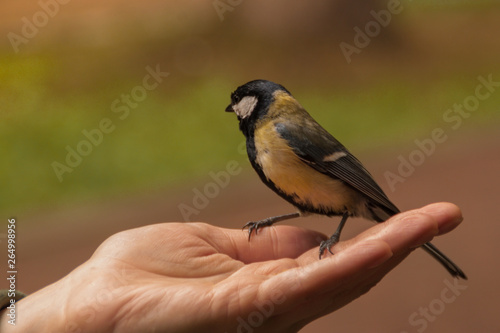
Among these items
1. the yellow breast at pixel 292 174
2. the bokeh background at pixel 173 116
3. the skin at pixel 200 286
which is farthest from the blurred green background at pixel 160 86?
the skin at pixel 200 286

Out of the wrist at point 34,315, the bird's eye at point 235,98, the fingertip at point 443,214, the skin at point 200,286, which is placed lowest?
the fingertip at point 443,214

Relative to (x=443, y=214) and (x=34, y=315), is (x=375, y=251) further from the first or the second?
(x=34, y=315)

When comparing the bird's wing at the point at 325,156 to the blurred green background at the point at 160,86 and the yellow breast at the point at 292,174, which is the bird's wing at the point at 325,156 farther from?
the blurred green background at the point at 160,86

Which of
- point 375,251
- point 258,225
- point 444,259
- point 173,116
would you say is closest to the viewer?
point 375,251

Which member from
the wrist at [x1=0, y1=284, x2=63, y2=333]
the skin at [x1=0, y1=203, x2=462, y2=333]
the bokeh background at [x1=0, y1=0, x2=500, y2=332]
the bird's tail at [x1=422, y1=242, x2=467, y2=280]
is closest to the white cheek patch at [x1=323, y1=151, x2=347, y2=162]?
the skin at [x1=0, y1=203, x2=462, y2=333]

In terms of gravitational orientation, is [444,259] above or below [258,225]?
below

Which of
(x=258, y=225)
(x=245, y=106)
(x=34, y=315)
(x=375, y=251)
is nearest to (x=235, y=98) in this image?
(x=245, y=106)

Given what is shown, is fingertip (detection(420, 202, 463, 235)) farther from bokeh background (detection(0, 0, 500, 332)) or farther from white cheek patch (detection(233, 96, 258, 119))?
bokeh background (detection(0, 0, 500, 332))
